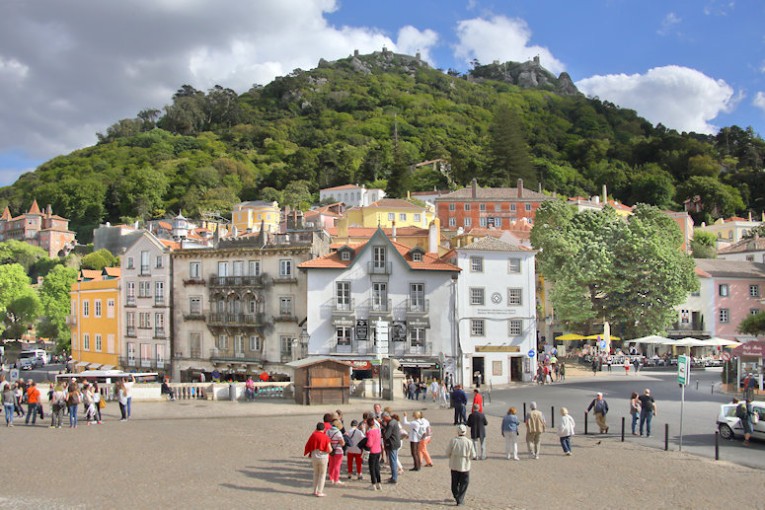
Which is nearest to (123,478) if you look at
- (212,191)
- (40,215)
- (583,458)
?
(583,458)

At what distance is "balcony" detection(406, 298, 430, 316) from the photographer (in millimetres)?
42000

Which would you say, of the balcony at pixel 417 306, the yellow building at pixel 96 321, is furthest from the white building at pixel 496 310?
the yellow building at pixel 96 321

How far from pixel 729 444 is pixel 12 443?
1944 cm

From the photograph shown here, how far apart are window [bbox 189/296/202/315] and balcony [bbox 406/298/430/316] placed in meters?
13.6

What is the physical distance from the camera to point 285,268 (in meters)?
44.0

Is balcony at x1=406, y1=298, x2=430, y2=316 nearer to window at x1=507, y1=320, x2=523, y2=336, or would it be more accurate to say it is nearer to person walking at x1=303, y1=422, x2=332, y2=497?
window at x1=507, y1=320, x2=523, y2=336

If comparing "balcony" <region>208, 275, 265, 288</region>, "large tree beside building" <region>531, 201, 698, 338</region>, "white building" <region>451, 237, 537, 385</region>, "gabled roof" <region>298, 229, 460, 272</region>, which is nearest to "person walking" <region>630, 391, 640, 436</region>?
"gabled roof" <region>298, 229, 460, 272</region>

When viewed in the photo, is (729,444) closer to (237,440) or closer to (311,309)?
(237,440)

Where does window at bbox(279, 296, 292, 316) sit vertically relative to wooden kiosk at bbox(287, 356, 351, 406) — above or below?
above

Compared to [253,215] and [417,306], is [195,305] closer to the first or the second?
[417,306]

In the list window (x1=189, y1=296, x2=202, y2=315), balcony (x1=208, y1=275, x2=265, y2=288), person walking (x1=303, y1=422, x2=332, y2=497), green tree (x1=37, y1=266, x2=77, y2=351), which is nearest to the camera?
person walking (x1=303, y1=422, x2=332, y2=497)

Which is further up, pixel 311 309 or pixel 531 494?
pixel 311 309

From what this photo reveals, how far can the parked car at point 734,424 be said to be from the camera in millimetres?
20562

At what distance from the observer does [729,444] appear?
20.6m
